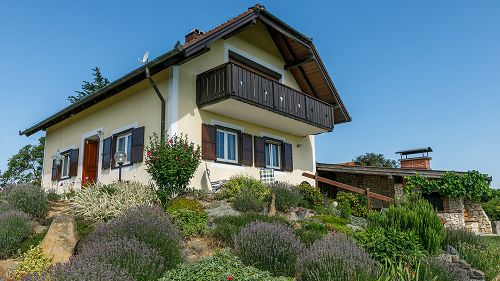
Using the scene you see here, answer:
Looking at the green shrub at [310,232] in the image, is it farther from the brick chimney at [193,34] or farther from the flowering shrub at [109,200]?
the brick chimney at [193,34]

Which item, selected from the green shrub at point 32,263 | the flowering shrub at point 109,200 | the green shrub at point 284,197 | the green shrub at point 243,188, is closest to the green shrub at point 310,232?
the green shrub at point 284,197

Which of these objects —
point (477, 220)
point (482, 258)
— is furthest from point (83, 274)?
point (477, 220)

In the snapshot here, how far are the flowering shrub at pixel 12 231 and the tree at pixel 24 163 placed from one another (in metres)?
19.6

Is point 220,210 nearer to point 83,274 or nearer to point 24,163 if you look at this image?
point 83,274

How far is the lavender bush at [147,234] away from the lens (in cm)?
514

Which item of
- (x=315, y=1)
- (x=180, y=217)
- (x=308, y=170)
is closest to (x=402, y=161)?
(x=308, y=170)

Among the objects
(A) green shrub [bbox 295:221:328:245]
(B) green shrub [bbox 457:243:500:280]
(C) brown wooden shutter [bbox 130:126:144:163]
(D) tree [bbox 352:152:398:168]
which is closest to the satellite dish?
(C) brown wooden shutter [bbox 130:126:144:163]

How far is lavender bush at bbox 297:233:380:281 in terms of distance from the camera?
Answer: 446cm

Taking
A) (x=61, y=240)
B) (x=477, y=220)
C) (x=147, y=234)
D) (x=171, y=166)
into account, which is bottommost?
(x=477, y=220)

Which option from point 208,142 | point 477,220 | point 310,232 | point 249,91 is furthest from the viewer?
point 477,220

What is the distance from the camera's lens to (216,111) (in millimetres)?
12469

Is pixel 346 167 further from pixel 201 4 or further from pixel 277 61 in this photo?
pixel 201 4

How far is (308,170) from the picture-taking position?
55.2 ft

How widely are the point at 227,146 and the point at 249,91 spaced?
2214mm
